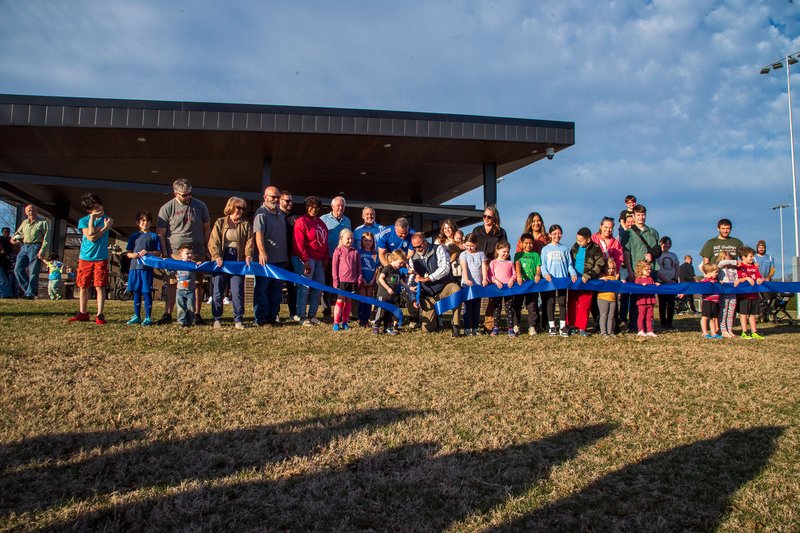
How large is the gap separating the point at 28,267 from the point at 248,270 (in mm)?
6912

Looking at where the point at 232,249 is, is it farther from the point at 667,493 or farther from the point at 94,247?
the point at 667,493

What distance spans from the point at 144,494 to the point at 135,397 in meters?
1.61

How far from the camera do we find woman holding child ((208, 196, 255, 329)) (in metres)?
7.58

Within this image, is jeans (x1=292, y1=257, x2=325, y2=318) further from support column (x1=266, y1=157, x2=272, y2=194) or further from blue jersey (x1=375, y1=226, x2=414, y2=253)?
support column (x1=266, y1=157, x2=272, y2=194)

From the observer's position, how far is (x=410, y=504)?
269cm

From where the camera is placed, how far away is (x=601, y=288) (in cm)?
830

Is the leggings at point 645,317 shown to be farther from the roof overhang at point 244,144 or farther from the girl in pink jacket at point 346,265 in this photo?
the roof overhang at point 244,144

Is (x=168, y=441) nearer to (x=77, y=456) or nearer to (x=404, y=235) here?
(x=77, y=456)

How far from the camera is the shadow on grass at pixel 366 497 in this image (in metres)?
2.49

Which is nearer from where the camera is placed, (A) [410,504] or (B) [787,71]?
(A) [410,504]

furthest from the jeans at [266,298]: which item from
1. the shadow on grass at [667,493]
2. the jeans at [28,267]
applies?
the jeans at [28,267]

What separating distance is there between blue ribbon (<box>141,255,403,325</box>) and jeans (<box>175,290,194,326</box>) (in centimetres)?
33

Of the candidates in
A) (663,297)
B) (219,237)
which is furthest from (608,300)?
(219,237)

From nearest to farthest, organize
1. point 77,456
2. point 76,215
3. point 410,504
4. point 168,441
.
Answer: point 410,504 < point 77,456 < point 168,441 < point 76,215
